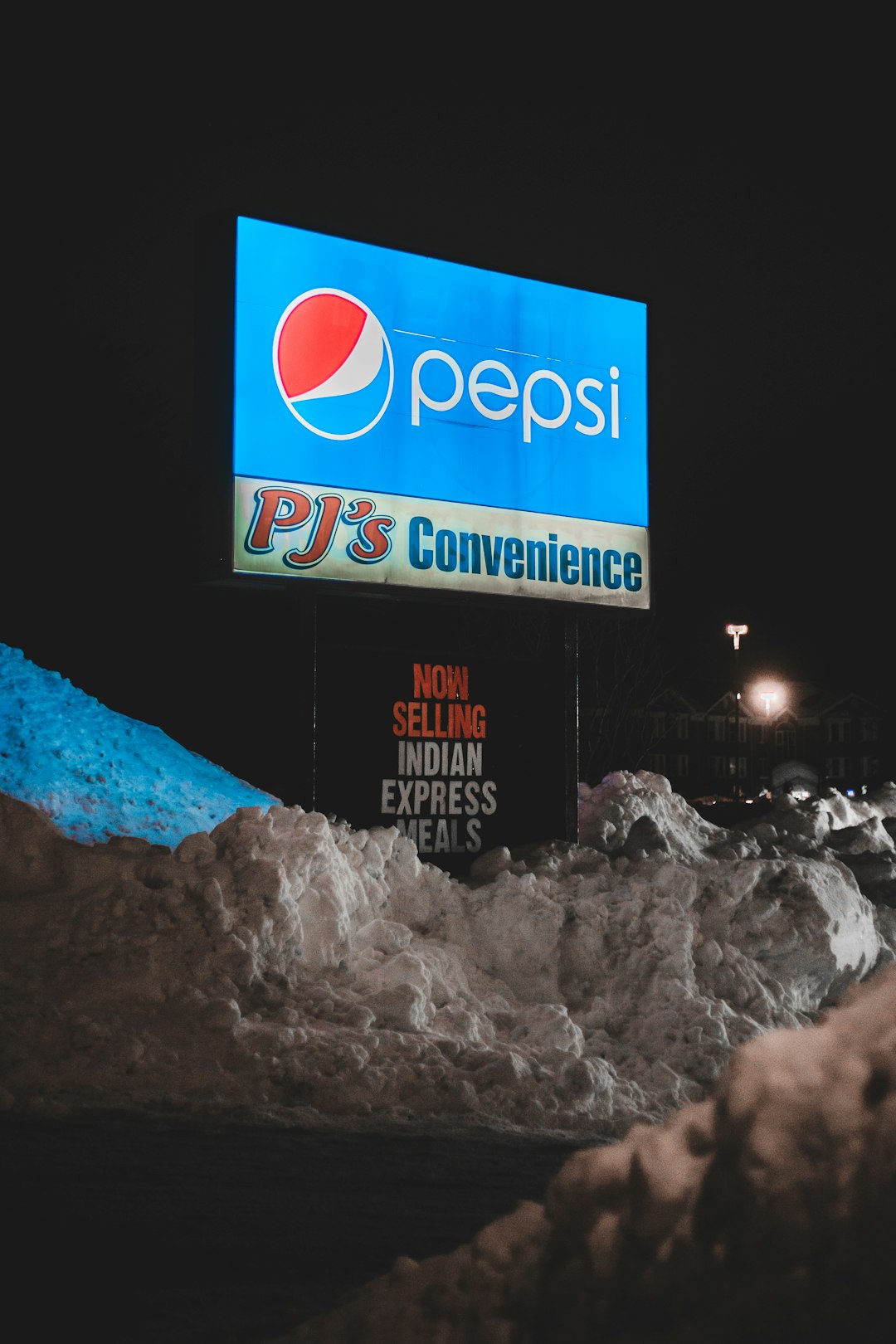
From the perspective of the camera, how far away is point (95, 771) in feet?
43.7

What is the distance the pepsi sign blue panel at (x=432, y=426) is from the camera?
42.7 ft

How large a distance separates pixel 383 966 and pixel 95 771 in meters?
4.17

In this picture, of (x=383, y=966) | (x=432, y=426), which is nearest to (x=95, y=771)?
(x=383, y=966)

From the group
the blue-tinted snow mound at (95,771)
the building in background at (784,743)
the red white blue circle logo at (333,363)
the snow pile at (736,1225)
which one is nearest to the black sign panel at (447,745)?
the blue-tinted snow mound at (95,771)

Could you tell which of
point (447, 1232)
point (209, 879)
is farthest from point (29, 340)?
point (447, 1232)

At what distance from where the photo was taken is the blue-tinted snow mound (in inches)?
497

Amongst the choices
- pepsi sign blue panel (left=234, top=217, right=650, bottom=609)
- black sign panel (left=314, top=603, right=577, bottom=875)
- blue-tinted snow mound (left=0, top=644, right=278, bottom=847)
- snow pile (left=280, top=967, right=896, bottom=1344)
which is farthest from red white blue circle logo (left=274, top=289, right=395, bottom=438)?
snow pile (left=280, top=967, right=896, bottom=1344)

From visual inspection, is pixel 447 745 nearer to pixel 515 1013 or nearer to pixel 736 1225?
pixel 515 1013

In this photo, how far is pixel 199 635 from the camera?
2797 centimetres

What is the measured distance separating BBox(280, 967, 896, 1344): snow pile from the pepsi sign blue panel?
9292 mm

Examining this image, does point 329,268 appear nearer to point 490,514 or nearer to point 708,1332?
point 490,514

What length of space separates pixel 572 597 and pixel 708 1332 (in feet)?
39.3

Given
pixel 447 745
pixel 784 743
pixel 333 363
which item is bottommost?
pixel 447 745

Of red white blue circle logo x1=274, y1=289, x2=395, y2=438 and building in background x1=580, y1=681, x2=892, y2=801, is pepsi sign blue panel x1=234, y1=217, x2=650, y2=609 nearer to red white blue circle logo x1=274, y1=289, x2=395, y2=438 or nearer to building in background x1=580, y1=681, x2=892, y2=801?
red white blue circle logo x1=274, y1=289, x2=395, y2=438
